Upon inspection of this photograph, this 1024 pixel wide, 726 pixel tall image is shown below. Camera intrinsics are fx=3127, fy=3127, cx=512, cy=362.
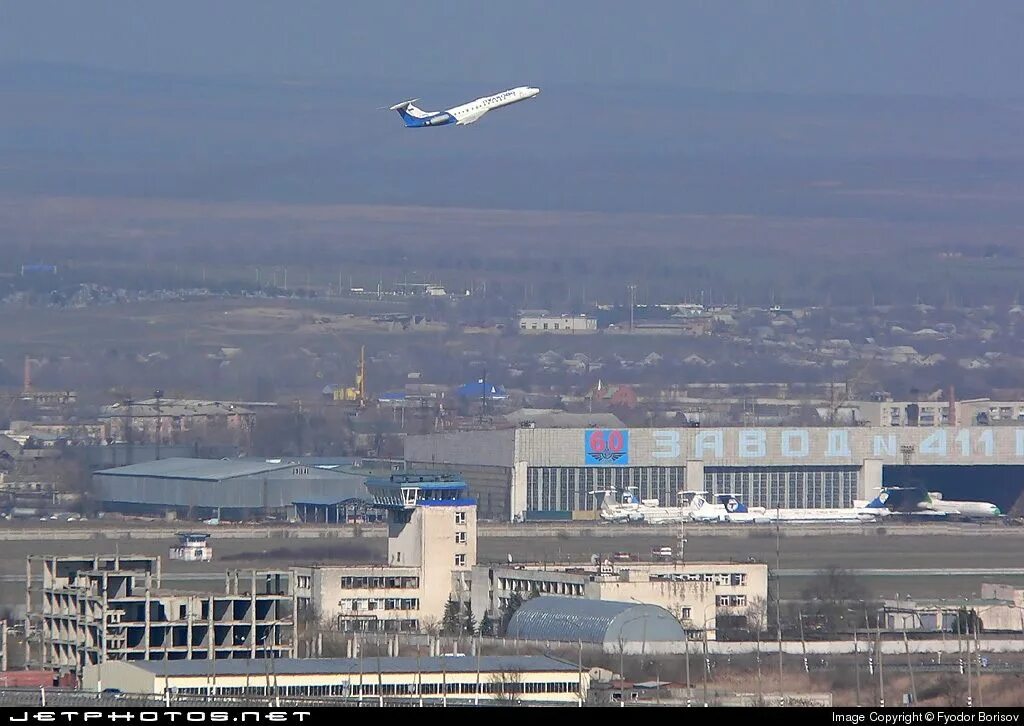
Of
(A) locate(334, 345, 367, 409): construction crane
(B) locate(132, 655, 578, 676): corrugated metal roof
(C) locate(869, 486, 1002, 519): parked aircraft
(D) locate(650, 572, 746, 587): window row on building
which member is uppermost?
(A) locate(334, 345, 367, 409): construction crane

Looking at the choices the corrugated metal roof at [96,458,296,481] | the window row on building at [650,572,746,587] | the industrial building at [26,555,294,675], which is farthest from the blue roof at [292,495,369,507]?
the industrial building at [26,555,294,675]

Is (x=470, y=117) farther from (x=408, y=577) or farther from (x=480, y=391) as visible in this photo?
(x=480, y=391)

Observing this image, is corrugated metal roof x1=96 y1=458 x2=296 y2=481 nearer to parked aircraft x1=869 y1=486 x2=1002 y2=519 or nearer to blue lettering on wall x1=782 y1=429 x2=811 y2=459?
blue lettering on wall x1=782 y1=429 x2=811 y2=459

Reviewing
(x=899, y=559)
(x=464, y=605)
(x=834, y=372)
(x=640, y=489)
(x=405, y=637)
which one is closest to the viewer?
(x=405, y=637)

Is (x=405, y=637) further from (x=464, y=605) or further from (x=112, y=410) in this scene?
(x=112, y=410)

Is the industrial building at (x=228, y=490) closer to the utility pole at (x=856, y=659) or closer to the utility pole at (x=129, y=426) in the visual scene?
the utility pole at (x=129, y=426)

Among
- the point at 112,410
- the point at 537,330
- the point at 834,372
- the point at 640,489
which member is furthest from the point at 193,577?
the point at 537,330
